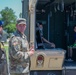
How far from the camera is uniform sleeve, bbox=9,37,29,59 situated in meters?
4.18

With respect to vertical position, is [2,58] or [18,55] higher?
[18,55]

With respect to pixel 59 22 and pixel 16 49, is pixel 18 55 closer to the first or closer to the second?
pixel 16 49

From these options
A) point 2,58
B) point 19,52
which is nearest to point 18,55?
point 19,52

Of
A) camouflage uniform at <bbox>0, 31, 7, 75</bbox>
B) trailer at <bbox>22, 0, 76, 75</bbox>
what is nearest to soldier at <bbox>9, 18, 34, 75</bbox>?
camouflage uniform at <bbox>0, 31, 7, 75</bbox>

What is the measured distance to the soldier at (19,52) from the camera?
421 cm

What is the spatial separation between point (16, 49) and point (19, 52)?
0.06 m

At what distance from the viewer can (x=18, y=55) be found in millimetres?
4176

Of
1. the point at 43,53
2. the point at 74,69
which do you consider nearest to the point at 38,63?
the point at 43,53

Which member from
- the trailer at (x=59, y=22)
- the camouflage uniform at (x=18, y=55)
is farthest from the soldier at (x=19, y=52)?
the trailer at (x=59, y=22)

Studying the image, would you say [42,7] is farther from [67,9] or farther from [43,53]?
[43,53]

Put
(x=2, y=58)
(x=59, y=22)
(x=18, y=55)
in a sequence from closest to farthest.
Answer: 1. (x=18, y=55)
2. (x=2, y=58)
3. (x=59, y=22)

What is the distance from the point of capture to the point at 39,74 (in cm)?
514

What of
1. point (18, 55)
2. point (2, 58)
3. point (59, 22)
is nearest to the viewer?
point (18, 55)

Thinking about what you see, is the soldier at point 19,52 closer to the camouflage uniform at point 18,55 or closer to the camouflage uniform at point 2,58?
the camouflage uniform at point 18,55
